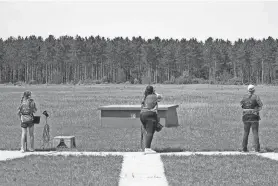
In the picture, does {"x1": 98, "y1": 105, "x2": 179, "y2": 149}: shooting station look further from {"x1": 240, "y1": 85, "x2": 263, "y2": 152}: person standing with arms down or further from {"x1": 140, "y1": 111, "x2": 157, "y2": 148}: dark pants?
{"x1": 140, "y1": 111, "x2": 157, "y2": 148}: dark pants

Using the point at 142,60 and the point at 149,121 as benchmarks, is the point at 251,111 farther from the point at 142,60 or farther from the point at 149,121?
the point at 142,60

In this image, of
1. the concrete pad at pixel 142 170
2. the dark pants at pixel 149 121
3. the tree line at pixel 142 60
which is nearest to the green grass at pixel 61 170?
the concrete pad at pixel 142 170

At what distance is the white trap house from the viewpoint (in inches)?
983

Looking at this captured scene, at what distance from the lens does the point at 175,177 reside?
11.3 meters

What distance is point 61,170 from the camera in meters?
12.3

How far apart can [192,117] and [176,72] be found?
137m

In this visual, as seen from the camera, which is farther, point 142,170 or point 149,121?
point 149,121

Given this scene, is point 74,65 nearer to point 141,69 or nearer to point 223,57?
point 141,69

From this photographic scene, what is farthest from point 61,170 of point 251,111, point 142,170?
point 251,111

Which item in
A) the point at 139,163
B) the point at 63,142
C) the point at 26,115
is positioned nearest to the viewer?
the point at 139,163

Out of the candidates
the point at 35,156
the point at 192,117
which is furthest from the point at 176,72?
the point at 35,156

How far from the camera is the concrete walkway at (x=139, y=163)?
10.9 metres

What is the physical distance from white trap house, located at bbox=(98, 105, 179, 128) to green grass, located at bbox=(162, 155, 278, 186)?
34.7 ft

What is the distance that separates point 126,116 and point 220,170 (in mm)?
13476
